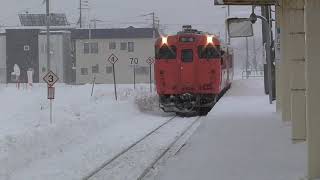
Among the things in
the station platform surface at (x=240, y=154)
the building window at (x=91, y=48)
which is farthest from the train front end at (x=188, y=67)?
the building window at (x=91, y=48)

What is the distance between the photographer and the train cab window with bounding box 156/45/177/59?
986 inches

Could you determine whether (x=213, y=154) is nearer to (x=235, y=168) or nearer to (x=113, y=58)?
(x=235, y=168)

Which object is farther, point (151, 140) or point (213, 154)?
point (151, 140)

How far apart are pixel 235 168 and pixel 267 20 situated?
1604 centimetres

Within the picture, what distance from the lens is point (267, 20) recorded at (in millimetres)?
25328

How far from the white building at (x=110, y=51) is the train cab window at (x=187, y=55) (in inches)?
2029

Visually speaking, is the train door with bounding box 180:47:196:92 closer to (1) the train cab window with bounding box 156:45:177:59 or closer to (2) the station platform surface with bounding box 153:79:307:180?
(1) the train cab window with bounding box 156:45:177:59

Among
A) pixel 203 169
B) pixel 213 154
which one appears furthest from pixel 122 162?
pixel 203 169

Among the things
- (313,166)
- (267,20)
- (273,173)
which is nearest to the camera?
(313,166)

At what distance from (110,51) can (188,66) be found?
53273mm

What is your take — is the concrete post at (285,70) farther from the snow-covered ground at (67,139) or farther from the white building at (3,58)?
the white building at (3,58)

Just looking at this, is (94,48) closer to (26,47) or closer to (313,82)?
(26,47)

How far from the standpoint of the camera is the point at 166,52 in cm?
2511

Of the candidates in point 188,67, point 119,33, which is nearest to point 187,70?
point 188,67
